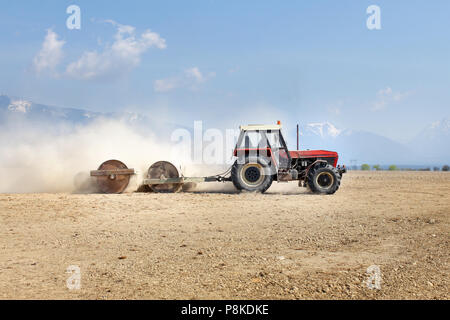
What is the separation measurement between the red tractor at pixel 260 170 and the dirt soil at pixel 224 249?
2.76m

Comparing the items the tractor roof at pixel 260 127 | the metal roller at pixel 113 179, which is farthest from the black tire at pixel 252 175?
the metal roller at pixel 113 179

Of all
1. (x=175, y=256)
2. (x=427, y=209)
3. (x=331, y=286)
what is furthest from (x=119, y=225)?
(x=427, y=209)

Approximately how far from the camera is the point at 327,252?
7.23 meters

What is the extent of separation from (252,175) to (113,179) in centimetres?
551

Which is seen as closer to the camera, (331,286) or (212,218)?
(331,286)

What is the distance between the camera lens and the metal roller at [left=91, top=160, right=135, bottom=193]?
656 inches

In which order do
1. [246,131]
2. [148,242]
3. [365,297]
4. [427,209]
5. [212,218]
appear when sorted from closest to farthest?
[365,297] < [148,242] < [212,218] < [427,209] < [246,131]

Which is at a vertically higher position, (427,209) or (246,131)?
(246,131)

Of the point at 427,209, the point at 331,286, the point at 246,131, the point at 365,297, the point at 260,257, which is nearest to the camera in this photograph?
the point at 365,297

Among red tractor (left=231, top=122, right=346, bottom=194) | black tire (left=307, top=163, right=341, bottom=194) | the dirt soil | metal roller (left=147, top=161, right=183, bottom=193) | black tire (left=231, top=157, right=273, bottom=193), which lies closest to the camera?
the dirt soil

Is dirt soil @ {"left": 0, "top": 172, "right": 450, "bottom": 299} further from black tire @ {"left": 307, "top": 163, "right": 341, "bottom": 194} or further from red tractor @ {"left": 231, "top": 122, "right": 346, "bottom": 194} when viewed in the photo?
red tractor @ {"left": 231, "top": 122, "right": 346, "bottom": 194}

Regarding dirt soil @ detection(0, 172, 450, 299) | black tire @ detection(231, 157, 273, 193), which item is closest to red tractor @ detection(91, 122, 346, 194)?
black tire @ detection(231, 157, 273, 193)
